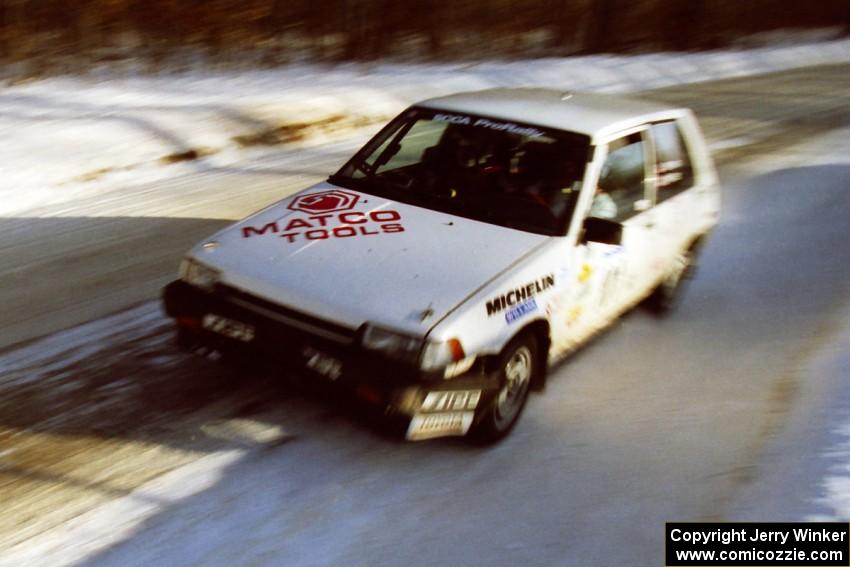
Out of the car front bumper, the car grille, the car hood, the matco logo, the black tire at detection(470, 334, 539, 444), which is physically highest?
the matco logo

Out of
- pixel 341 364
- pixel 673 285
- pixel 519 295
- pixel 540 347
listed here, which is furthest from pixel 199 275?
pixel 673 285

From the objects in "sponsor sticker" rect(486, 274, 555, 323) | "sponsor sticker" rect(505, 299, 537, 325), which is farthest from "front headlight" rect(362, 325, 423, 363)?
"sponsor sticker" rect(505, 299, 537, 325)

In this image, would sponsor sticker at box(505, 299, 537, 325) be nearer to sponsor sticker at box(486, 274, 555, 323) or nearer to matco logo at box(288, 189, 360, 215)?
sponsor sticker at box(486, 274, 555, 323)

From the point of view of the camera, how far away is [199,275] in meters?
4.32

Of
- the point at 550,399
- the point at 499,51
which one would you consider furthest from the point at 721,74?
the point at 550,399

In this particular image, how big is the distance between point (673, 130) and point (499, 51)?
1459 cm

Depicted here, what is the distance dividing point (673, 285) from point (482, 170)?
6.66 ft

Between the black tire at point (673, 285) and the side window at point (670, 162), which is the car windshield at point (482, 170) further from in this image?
the black tire at point (673, 285)

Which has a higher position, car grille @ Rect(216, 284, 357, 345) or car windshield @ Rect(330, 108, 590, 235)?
car windshield @ Rect(330, 108, 590, 235)

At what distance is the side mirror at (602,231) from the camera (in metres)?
4.48

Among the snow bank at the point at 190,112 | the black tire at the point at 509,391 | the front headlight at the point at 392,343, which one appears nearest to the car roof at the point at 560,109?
the black tire at the point at 509,391

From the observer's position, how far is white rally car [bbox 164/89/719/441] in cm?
385

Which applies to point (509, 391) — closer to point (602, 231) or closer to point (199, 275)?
point (602, 231)

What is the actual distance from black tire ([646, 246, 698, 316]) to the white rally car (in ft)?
0.37
